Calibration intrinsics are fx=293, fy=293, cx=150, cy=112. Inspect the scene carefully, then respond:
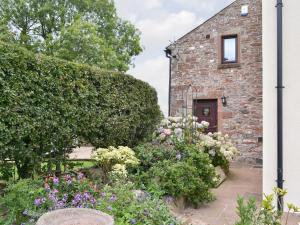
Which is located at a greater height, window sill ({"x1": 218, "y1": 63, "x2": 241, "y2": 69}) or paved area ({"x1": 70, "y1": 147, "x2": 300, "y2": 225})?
window sill ({"x1": 218, "y1": 63, "x2": 241, "y2": 69})

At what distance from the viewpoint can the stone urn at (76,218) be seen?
2477mm

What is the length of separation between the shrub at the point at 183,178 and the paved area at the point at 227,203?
10.3 inches

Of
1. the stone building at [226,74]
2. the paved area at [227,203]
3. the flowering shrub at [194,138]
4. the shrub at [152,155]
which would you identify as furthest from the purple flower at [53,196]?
the stone building at [226,74]

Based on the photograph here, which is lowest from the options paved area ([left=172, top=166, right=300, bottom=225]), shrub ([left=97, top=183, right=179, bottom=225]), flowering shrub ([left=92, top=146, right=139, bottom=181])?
paved area ([left=172, top=166, right=300, bottom=225])

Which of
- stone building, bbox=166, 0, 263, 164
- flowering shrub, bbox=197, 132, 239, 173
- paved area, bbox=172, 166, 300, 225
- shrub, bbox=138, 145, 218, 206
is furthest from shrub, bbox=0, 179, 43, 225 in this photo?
stone building, bbox=166, 0, 263, 164

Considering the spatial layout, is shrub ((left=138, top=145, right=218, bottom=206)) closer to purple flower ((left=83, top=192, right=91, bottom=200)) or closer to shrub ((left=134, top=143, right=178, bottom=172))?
shrub ((left=134, top=143, right=178, bottom=172))

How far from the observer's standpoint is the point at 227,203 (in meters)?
5.35

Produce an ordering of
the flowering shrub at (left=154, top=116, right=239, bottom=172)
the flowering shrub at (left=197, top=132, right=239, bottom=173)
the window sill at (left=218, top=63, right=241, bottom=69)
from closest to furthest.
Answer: the flowering shrub at (left=154, top=116, right=239, bottom=172), the flowering shrub at (left=197, top=132, right=239, bottom=173), the window sill at (left=218, top=63, right=241, bottom=69)

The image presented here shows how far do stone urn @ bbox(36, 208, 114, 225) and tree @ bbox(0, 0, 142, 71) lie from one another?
13132mm

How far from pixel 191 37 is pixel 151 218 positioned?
8.74 metres

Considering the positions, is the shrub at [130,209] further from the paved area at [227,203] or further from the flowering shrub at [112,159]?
the flowering shrub at [112,159]

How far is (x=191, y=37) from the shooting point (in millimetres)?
11078

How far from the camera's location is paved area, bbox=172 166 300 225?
4.42m

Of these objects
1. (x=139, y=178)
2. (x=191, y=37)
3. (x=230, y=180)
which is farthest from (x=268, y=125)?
(x=191, y=37)
